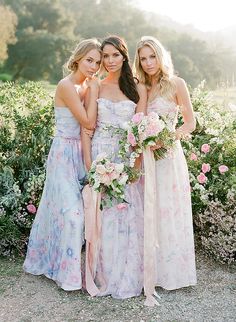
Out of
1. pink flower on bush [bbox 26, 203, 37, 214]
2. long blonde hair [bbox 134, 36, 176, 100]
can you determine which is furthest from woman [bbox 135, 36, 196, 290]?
pink flower on bush [bbox 26, 203, 37, 214]

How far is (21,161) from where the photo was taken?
5711mm

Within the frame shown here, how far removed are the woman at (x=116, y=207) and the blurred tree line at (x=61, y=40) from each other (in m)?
26.6

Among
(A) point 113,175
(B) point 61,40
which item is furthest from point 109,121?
(B) point 61,40

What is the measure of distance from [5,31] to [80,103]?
31167 millimetres

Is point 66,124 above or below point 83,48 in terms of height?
below

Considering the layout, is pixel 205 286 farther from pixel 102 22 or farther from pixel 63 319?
pixel 102 22

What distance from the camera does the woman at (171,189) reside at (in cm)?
457

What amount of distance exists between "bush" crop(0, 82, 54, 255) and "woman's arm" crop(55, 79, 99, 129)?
49.5 inches

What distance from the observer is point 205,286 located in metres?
4.84

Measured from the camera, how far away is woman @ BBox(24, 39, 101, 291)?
4500 mm

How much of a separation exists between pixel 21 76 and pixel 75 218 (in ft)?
112

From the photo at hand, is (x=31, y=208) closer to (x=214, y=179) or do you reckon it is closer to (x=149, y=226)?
(x=149, y=226)

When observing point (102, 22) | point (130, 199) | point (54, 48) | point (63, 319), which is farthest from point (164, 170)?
point (102, 22)

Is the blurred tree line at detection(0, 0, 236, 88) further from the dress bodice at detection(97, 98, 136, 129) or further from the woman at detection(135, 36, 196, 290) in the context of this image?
the dress bodice at detection(97, 98, 136, 129)
